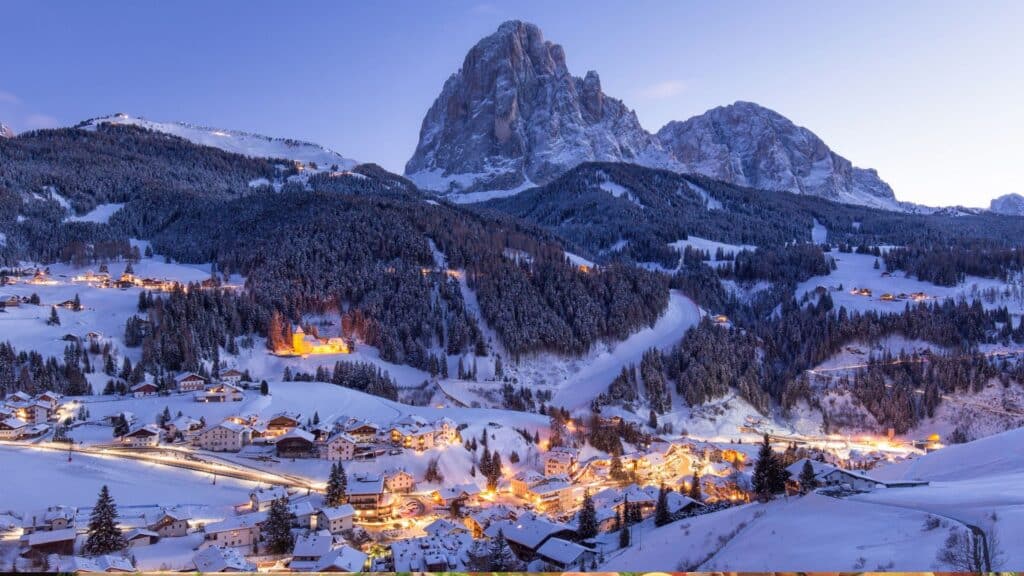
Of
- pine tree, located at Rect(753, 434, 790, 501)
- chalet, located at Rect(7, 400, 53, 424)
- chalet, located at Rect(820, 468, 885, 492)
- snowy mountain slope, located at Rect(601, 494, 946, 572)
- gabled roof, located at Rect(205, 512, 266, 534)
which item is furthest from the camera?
chalet, located at Rect(7, 400, 53, 424)

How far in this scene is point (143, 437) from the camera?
41.5 metres

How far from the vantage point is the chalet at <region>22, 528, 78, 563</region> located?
23828mm

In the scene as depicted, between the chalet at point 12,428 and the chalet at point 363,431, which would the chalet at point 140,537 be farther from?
the chalet at point 12,428

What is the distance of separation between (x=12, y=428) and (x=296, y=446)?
48.0ft

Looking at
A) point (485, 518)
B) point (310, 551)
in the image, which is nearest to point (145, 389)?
point (485, 518)

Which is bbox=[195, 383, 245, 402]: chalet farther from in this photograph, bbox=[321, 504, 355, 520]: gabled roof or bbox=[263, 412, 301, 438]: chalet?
bbox=[321, 504, 355, 520]: gabled roof

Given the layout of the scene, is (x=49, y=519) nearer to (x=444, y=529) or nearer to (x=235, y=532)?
(x=235, y=532)

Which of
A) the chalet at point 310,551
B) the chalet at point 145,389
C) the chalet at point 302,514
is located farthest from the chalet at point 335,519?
the chalet at point 145,389

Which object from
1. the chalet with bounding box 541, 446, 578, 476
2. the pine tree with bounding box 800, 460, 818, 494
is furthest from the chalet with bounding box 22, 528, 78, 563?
the chalet with bounding box 541, 446, 578, 476

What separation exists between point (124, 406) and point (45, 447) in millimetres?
7318

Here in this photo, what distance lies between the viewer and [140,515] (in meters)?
29.5

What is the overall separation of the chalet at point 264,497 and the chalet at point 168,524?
279 centimetres

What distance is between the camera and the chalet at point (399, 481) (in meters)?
38.1

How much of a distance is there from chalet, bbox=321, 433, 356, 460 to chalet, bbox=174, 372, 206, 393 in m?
13.7
